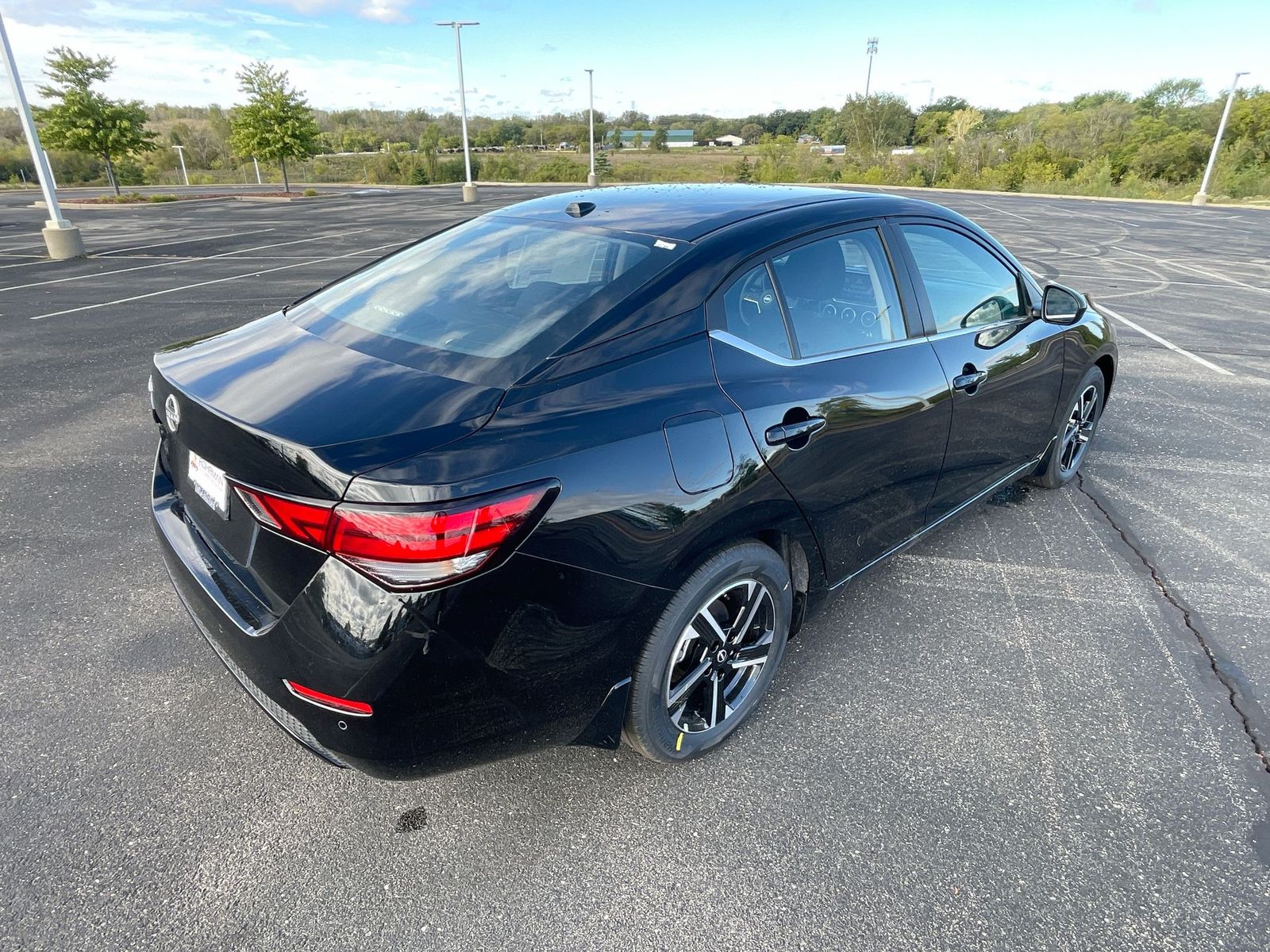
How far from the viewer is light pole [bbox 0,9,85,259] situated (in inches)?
477

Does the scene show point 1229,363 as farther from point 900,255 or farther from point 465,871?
point 465,871

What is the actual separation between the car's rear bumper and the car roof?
4.15ft

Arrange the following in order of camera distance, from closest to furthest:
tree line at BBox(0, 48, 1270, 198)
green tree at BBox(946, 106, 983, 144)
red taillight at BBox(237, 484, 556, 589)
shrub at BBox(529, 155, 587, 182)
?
1. red taillight at BBox(237, 484, 556, 589)
2. tree line at BBox(0, 48, 1270, 198)
3. shrub at BBox(529, 155, 587, 182)
4. green tree at BBox(946, 106, 983, 144)

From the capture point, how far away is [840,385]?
8.16 ft

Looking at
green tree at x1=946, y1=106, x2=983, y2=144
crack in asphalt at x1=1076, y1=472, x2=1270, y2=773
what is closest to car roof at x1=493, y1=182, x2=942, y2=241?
crack in asphalt at x1=1076, y1=472, x2=1270, y2=773

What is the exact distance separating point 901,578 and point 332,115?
129 meters

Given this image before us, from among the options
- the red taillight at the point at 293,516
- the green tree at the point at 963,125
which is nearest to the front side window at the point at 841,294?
the red taillight at the point at 293,516

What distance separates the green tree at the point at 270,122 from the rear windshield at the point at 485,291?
3466 cm

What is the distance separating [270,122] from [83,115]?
6.67 m

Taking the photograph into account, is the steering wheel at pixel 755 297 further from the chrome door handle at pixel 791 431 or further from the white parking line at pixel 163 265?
the white parking line at pixel 163 265

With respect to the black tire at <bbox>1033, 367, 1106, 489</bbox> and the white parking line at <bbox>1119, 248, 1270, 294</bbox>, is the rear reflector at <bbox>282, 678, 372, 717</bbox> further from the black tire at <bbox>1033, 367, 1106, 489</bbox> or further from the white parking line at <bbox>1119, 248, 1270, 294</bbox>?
the white parking line at <bbox>1119, 248, 1270, 294</bbox>

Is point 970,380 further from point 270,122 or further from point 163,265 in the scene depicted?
point 270,122

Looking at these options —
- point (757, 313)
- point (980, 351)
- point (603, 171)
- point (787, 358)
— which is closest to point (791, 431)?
point (787, 358)

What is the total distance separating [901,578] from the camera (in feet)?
11.5
